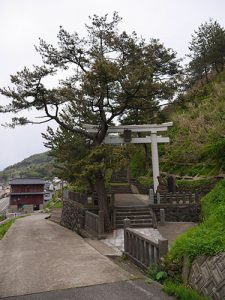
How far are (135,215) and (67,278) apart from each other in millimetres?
8460

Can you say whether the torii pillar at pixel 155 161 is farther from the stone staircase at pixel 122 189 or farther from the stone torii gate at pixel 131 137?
the stone staircase at pixel 122 189

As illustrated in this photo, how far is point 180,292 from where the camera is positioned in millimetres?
5402

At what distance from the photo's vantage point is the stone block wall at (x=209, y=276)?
4.88 metres

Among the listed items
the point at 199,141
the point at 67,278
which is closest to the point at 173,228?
the point at 199,141

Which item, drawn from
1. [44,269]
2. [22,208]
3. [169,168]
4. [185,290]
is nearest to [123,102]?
[44,269]

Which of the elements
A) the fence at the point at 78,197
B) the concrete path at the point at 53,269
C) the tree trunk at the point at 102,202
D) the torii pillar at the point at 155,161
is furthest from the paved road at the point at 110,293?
the torii pillar at the point at 155,161

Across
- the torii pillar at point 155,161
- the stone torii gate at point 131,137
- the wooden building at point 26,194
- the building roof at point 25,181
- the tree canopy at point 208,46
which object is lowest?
the wooden building at point 26,194

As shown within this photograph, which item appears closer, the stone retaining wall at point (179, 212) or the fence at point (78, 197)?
the stone retaining wall at point (179, 212)

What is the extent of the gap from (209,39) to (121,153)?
26.9m

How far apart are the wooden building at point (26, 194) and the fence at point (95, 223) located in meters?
45.4

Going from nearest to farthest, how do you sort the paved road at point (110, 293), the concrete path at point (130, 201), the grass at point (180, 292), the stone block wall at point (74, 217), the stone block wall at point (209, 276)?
the stone block wall at point (209, 276)
the grass at point (180, 292)
the paved road at point (110, 293)
the stone block wall at point (74, 217)
the concrete path at point (130, 201)

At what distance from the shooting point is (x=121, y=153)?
13.9 meters

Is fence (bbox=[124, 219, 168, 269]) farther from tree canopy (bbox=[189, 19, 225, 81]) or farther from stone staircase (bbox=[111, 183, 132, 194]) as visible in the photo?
tree canopy (bbox=[189, 19, 225, 81])

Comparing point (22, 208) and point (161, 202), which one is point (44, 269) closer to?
point (161, 202)
